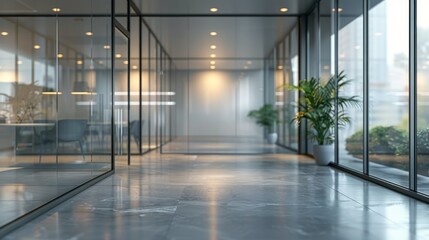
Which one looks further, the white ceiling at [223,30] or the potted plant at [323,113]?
the white ceiling at [223,30]

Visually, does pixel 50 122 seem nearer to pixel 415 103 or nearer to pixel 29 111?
pixel 29 111

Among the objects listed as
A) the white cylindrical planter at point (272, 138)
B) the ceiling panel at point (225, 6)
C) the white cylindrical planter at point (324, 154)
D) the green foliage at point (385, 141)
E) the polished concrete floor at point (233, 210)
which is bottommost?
the polished concrete floor at point (233, 210)

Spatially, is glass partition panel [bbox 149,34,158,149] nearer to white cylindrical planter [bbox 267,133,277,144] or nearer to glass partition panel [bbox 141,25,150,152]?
glass partition panel [bbox 141,25,150,152]

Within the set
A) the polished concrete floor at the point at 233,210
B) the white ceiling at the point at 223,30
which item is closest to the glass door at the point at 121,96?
the white ceiling at the point at 223,30

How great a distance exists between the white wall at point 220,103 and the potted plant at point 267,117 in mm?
134

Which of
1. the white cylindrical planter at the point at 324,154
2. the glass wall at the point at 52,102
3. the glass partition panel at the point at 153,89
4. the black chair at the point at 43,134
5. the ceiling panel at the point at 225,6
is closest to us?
the glass wall at the point at 52,102

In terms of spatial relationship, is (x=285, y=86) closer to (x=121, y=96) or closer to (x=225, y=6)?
(x=225, y=6)

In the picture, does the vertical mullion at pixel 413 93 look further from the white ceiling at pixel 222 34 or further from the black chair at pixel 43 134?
the white ceiling at pixel 222 34

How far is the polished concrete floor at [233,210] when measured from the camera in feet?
12.4

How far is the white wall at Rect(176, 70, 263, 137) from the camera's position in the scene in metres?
11.8

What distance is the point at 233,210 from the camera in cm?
468

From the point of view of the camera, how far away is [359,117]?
24.7 ft

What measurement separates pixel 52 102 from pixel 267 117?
24.8 ft

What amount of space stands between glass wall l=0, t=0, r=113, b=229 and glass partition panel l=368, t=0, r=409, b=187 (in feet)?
13.6
